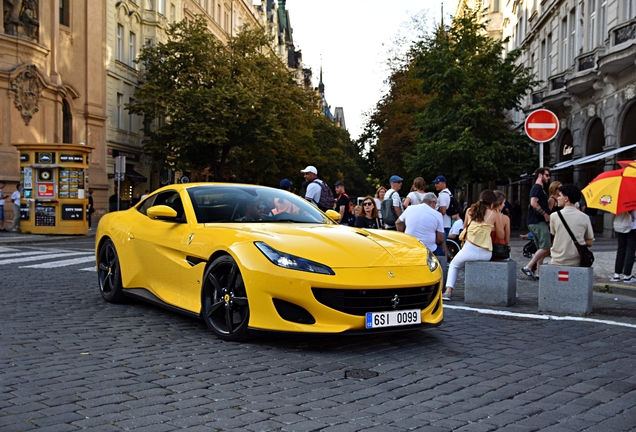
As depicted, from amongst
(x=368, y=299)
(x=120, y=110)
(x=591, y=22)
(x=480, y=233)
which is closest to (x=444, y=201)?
(x=480, y=233)

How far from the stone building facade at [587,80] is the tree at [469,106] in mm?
2189

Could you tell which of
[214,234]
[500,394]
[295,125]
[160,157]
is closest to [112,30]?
[160,157]

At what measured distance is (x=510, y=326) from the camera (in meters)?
7.57

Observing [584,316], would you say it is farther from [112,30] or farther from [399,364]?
[112,30]

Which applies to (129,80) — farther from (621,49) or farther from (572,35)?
(621,49)

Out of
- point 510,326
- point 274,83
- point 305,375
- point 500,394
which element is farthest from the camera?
point 274,83

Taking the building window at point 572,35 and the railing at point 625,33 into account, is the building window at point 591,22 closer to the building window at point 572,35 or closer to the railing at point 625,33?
the building window at point 572,35

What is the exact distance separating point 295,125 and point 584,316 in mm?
38653

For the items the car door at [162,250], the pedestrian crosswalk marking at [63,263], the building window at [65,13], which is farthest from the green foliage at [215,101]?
the car door at [162,250]

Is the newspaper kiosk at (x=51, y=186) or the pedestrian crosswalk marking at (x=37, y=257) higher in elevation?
the newspaper kiosk at (x=51, y=186)

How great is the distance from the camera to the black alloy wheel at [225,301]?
20.0 ft

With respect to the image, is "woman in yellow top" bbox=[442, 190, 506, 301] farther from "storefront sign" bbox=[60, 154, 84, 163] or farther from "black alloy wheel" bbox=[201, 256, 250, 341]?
"storefront sign" bbox=[60, 154, 84, 163]

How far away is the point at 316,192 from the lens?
46.6 ft

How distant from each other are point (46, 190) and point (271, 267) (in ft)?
71.6
